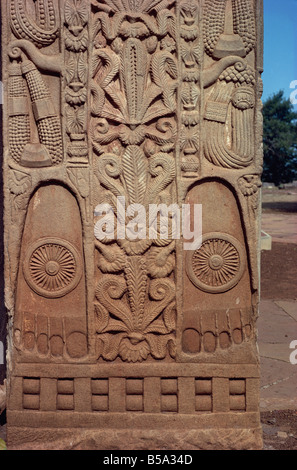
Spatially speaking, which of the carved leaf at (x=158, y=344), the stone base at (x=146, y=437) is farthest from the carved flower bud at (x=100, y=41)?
the stone base at (x=146, y=437)

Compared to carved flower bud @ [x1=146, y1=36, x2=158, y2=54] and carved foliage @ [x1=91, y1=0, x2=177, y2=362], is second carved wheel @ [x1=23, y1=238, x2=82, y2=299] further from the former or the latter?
carved flower bud @ [x1=146, y1=36, x2=158, y2=54]

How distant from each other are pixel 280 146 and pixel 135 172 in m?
25.7

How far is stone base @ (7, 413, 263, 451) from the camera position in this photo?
258 centimetres

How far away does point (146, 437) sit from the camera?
8.50 ft

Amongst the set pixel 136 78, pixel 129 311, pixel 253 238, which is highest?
pixel 136 78

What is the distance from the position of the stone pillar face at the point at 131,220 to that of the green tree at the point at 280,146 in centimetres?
2431

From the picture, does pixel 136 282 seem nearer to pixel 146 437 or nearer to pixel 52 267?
pixel 52 267

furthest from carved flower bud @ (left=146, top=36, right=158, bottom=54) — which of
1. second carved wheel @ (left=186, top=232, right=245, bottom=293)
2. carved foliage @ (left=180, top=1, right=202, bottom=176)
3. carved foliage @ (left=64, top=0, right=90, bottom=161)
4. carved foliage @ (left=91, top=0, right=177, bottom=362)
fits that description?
second carved wheel @ (left=186, top=232, right=245, bottom=293)

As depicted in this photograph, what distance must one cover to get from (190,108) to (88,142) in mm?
471

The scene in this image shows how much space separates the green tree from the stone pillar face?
24311 millimetres

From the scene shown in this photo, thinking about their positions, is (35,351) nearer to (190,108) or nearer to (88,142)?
(88,142)

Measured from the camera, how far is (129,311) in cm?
262

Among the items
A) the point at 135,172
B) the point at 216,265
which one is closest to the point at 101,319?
the point at 216,265

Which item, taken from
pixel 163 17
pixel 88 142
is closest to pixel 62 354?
pixel 88 142
